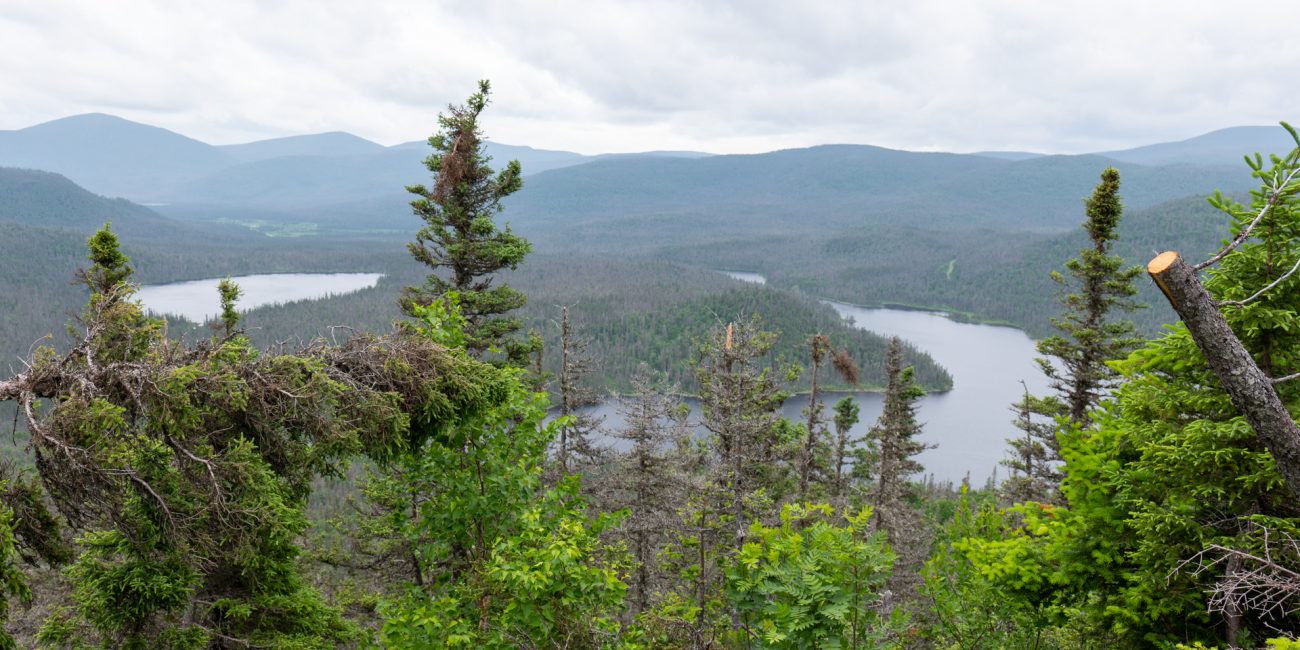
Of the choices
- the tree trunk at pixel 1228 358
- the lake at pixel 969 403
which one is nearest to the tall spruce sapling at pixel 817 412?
the tree trunk at pixel 1228 358

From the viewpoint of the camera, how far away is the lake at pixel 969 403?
9638 cm

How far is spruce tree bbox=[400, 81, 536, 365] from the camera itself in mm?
16375

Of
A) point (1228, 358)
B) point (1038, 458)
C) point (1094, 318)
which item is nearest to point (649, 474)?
point (1038, 458)

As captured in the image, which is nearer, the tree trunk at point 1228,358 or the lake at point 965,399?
the tree trunk at point 1228,358

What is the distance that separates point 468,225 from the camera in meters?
16.9

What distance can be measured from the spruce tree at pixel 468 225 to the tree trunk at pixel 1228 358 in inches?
538

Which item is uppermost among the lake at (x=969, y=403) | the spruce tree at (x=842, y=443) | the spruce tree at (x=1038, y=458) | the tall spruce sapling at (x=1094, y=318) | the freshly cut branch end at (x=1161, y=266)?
the freshly cut branch end at (x=1161, y=266)

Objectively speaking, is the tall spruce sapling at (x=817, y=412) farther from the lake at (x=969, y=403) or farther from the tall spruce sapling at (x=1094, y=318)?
the lake at (x=969, y=403)

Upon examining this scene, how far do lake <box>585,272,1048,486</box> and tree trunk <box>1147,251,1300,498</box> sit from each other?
6778 centimetres

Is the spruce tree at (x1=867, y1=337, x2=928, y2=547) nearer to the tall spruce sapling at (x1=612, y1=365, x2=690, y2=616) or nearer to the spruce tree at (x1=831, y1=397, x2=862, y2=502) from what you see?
the spruce tree at (x1=831, y1=397, x2=862, y2=502)

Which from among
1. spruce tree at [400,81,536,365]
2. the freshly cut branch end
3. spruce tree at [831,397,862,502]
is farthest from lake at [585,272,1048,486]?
the freshly cut branch end

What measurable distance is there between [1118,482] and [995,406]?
130030 mm

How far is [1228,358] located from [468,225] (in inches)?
599

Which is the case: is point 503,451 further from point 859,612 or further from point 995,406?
point 995,406
